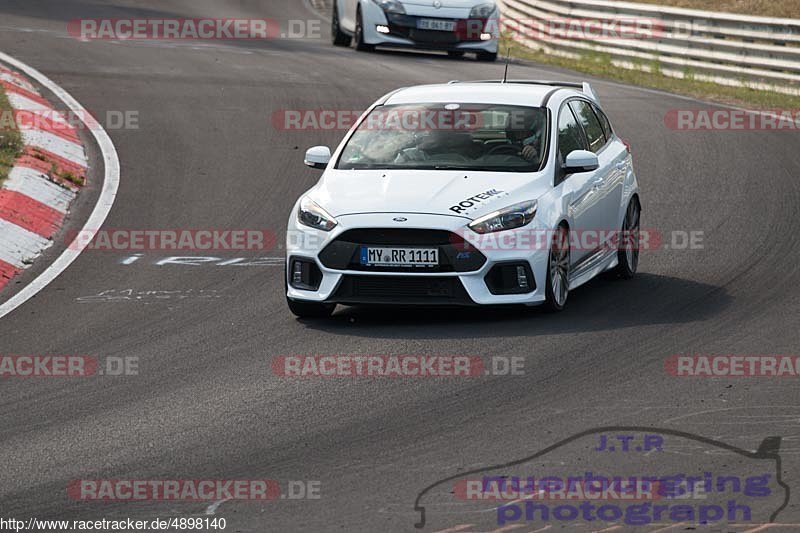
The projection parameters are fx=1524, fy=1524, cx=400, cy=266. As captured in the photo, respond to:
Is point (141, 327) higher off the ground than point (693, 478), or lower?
lower

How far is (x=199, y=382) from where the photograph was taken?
8969 millimetres

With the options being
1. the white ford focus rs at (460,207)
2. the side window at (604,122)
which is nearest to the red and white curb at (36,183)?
the white ford focus rs at (460,207)

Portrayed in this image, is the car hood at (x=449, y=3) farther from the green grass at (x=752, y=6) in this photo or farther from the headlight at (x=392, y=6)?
the green grass at (x=752, y=6)

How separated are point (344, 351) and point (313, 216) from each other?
131 centimetres

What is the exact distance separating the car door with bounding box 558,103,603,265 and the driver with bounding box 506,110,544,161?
170 millimetres

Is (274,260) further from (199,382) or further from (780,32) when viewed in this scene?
(780,32)

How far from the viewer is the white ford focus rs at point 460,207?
10203mm

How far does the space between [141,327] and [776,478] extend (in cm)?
519

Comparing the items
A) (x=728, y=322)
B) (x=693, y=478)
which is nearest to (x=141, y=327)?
(x=728, y=322)

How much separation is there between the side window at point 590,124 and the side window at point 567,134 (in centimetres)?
16

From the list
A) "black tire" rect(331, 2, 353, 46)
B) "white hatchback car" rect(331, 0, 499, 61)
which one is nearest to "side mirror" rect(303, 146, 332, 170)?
"white hatchback car" rect(331, 0, 499, 61)
